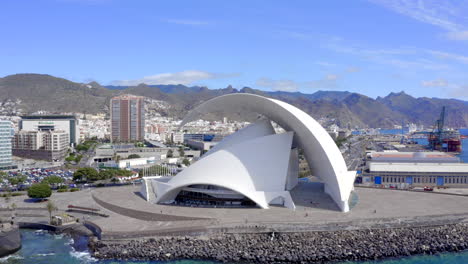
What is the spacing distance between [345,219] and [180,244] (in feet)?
33.3

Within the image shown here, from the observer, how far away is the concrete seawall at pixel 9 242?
24.8 metres

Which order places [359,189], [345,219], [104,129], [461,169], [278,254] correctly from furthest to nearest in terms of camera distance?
[104,129]
[461,169]
[359,189]
[345,219]
[278,254]

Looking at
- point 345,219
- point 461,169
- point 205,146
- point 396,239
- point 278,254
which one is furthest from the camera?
point 205,146

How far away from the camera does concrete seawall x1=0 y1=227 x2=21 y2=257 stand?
24750mm

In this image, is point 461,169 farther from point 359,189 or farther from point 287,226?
point 287,226

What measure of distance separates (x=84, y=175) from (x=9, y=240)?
77.0ft

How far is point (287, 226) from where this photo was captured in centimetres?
2545

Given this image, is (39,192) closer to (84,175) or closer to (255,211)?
(84,175)

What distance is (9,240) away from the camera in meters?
25.2

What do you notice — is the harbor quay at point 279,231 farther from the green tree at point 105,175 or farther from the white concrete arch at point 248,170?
the green tree at point 105,175

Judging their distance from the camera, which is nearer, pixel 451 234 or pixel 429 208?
pixel 451 234

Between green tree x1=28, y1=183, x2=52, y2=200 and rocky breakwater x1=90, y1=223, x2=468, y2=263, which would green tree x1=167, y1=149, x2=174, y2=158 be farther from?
rocky breakwater x1=90, y1=223, x2=468, y2=263

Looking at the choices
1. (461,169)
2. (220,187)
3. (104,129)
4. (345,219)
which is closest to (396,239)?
(345,219)

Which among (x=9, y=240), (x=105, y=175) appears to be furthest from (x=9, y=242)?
(x=105, y=175)
